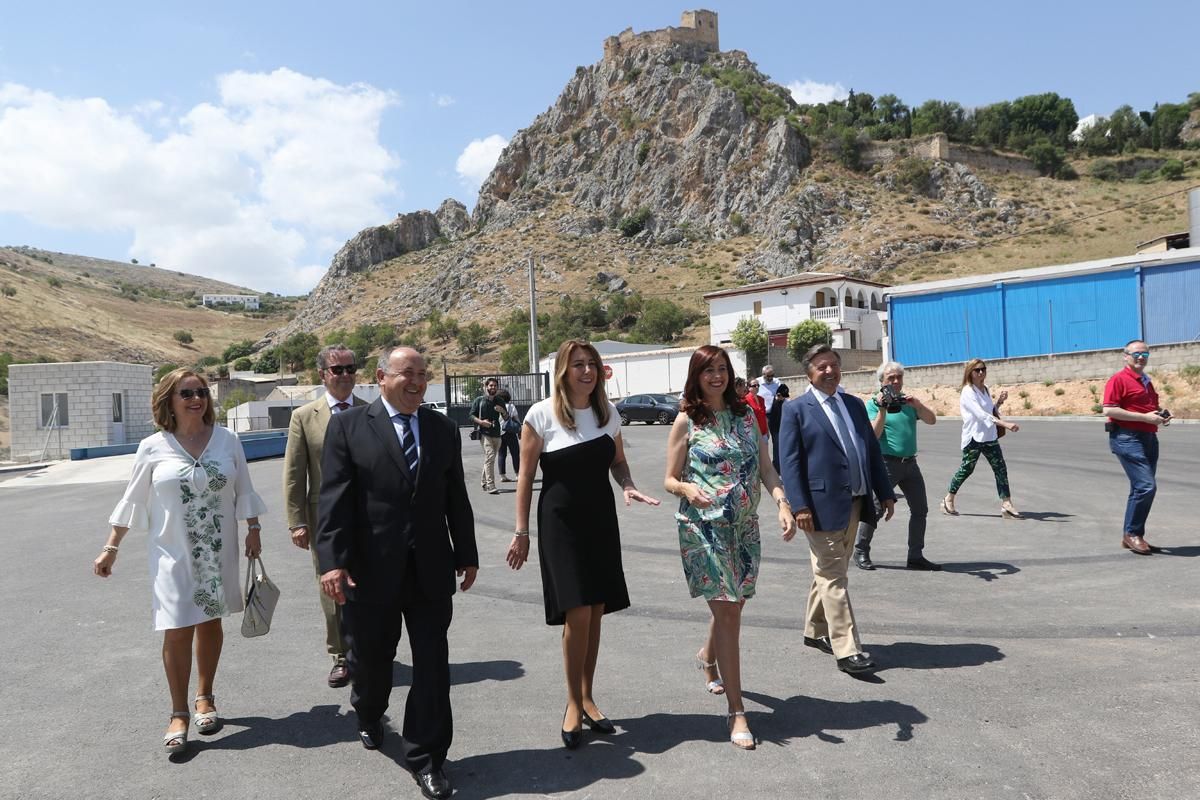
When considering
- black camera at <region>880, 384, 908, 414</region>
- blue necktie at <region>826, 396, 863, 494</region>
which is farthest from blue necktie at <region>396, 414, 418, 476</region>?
black camera at <region>880, 384, 908, 414</region>

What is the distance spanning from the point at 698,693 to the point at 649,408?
1137 inches

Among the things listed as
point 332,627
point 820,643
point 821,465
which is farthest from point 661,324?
point 332,627

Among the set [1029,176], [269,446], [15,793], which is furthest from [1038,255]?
[15,793]

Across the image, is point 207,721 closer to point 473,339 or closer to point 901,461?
point 901,461

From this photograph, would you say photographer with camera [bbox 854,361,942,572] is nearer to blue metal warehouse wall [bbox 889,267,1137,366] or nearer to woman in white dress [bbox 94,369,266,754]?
woman in white dress [bbox 94,369,266,754]

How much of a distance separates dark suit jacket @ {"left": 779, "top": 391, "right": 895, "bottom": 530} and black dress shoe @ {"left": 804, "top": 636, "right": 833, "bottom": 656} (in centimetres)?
80

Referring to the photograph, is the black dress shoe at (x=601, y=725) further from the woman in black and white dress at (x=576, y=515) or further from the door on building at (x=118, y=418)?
the door on building at (x=118, y=418)

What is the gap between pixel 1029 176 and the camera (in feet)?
300

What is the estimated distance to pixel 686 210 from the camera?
315 ft

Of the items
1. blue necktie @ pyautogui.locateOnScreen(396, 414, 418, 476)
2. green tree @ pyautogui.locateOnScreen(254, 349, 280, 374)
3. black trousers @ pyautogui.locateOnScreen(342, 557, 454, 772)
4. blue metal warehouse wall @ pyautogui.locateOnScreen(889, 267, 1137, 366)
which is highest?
green tree @ pyautogui.locateOnScreen(254, 349, 280, 374)

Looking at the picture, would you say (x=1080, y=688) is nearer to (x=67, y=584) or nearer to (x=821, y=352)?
(x=821, y=352)

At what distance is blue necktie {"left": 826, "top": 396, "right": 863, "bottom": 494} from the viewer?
4902 mm

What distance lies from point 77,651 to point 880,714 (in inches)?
202

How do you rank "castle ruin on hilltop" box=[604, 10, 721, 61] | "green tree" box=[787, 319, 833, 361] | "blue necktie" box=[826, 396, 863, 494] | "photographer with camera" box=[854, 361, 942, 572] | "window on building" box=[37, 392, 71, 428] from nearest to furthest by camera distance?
"blue necktie" box=[826, 396, 863, 494], "photographer with camera" box=[854, 361, 942, 572], "window on building" box=[37, 392, 71, 428], "green tree" box=[787, 319, 833, 361], "castle ruin on hilltop" box=[604, 10, 721, 61]
